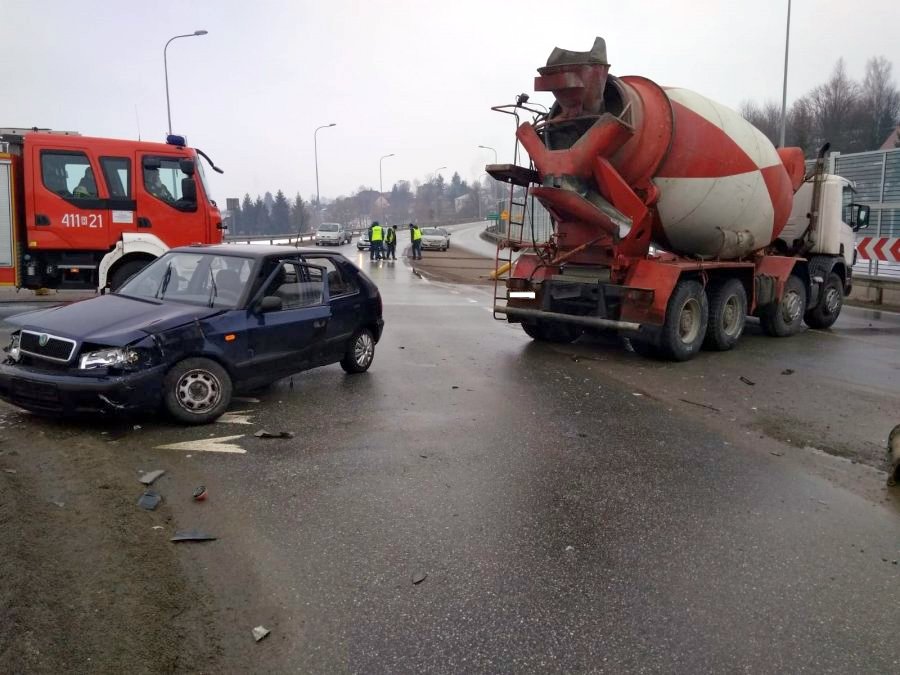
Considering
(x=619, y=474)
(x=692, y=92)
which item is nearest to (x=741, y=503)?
(x=619, y=474)

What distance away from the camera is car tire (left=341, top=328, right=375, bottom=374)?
8.40 metres

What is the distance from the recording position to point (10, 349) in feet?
20.2

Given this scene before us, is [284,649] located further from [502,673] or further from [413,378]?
[413,378]

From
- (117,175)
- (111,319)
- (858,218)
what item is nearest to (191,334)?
(111,319)

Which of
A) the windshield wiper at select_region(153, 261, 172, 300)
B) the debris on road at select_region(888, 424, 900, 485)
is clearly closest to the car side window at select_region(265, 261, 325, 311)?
the windshield wiper at select_region(153, 261, 172, 300)

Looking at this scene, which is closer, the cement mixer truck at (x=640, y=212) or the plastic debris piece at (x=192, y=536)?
the plastic debris piece at (x=192, y=536)

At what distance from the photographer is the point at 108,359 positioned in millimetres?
5688

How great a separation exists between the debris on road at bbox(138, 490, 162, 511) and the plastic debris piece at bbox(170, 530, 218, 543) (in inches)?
18.4

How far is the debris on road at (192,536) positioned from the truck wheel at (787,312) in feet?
36.1

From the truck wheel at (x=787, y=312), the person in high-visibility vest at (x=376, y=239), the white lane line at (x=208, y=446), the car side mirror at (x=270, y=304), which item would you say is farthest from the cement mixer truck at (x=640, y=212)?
the person in high-visibility vest at (x=376, y=239)

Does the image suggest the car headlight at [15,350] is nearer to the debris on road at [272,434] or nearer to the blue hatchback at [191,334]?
the blue hatchback at [191,334]

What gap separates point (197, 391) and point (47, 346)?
3.99 ft

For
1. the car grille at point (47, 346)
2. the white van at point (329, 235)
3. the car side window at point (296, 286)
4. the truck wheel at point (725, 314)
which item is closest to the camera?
the car grille at point (47, 346)

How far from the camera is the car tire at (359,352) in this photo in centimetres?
840
